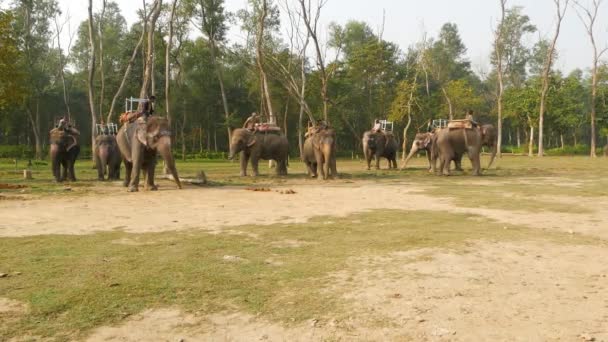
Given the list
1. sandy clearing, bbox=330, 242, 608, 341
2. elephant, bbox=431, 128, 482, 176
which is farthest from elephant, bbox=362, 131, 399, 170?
sandy clearing, bbox=330, 242, 608, 341

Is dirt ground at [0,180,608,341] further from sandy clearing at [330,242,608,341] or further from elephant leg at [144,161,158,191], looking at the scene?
elephant leg at [144,161,158,191]

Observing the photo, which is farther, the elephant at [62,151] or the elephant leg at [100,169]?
the elephant leg at [100,169]

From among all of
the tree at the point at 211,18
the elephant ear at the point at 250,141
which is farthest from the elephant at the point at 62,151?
the tree at the point at 211,18

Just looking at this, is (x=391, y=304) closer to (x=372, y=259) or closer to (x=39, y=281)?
(x=372, y=259)

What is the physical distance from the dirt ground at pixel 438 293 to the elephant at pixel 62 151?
30.1ft

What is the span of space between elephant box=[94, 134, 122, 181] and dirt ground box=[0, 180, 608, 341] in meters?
9.37

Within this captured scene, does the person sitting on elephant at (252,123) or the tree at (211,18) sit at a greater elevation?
the tree at (211,18)

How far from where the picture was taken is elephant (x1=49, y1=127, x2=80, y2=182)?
1873 centimetres

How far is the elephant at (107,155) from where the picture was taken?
19.3 m

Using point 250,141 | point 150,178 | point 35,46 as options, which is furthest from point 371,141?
point 35,46

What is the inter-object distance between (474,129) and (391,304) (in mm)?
18132

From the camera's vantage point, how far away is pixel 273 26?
156 feet

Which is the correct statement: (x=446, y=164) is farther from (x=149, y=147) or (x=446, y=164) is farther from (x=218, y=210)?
(x=218, y=210)

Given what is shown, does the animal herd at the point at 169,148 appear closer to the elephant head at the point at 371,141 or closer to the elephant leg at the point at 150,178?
the elephant leg at the point at 150,178
